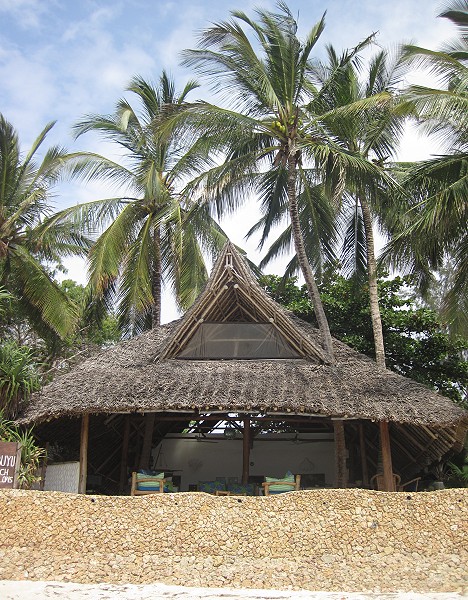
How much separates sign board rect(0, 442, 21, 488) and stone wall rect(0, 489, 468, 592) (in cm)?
57

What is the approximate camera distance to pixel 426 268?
1404cm

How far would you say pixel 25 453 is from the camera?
34.1 feet

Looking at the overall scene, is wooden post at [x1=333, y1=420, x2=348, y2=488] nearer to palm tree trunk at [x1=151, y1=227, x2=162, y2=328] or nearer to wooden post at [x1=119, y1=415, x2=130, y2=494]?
wooden post at [x1=119, y1=415, x2=130, y2=494]

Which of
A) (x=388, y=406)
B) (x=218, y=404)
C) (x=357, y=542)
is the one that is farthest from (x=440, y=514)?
(x=218, y=404)

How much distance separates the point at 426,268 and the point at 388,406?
4.54 meters

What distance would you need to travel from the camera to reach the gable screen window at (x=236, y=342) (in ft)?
43.4

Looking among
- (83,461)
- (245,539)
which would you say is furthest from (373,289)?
(245,539)

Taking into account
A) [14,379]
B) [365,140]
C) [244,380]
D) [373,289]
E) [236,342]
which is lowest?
[14,379]

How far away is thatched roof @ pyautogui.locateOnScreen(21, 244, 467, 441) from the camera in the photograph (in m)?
10.5

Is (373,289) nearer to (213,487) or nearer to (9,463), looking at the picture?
(213,487)

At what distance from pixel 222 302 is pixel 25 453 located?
506cm

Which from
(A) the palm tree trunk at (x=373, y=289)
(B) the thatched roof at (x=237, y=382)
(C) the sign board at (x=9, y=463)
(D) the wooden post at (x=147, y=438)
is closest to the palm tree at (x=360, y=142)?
(A) the palm tree trunk at (x=373, y=289)

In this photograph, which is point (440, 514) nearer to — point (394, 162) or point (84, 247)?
point (394, 162)

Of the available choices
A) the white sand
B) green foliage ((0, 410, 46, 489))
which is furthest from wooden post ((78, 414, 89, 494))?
the white sand
